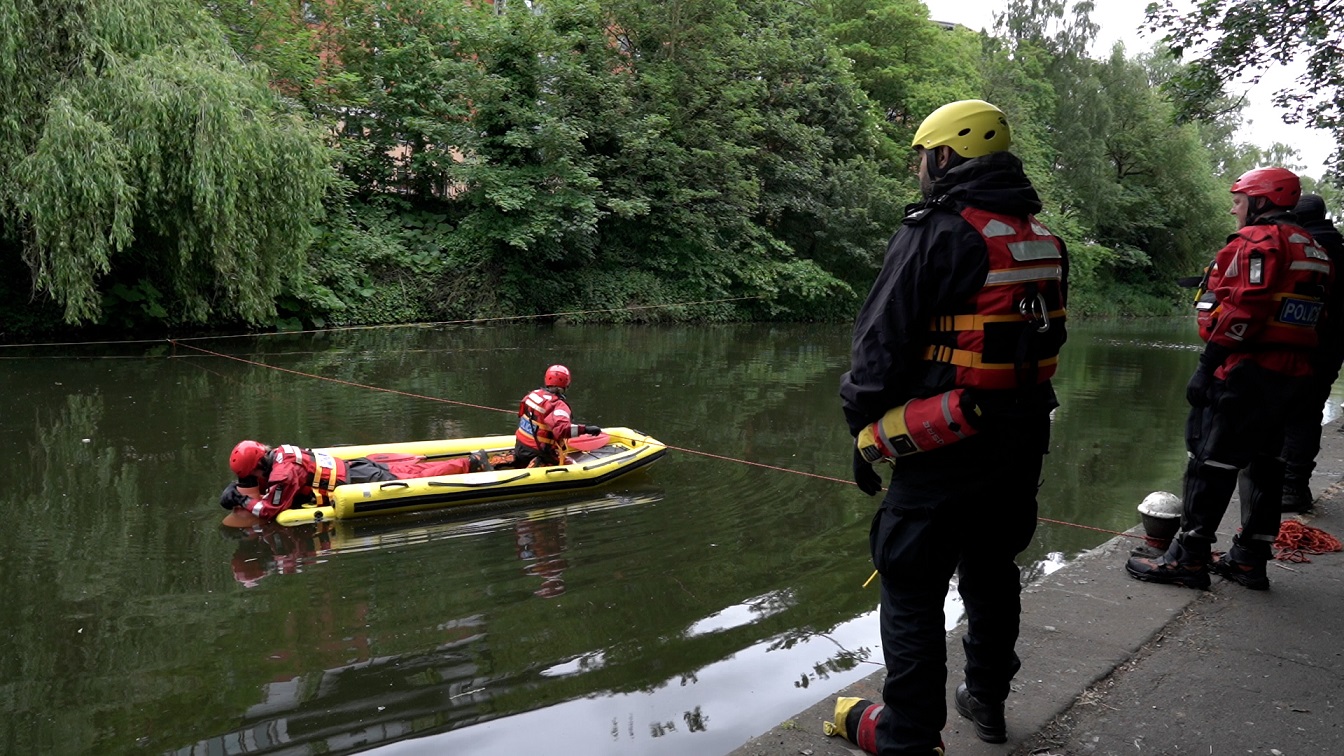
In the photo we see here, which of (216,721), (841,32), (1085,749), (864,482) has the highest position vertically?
(841,32)

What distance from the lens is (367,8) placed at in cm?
2275

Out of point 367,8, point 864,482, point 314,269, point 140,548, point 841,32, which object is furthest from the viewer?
point 841,32

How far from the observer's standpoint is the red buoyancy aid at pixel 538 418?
7.79m

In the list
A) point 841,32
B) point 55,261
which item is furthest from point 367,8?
point 841,32

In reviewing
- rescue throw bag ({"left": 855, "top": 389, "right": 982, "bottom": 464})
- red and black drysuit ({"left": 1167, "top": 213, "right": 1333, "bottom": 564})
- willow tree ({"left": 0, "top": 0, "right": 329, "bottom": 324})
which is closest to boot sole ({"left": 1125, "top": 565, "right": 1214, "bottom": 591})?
red and black drysuit ({"left": 1167, "top": 213, "right": 1333, "bottom": 564})

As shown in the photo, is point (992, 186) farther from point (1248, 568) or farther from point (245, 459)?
point (245, 459)

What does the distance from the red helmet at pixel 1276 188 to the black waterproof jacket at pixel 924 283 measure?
2.13m

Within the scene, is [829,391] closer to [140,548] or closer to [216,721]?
[140,548]

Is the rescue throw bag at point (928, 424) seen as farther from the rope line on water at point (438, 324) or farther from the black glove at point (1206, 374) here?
the rope line on water at point (438, 324)

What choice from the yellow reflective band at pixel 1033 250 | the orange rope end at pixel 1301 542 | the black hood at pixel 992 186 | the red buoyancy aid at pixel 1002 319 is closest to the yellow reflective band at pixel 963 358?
the red buoyancy aid at pixel 1002 319

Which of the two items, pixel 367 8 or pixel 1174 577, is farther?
pixel 367 8

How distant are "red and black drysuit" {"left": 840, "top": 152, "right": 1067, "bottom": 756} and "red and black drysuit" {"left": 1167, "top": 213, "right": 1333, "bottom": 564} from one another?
6.02 feet

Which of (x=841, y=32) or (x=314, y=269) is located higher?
(x=841, y=32)

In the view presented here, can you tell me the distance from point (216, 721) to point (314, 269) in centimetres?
1669
